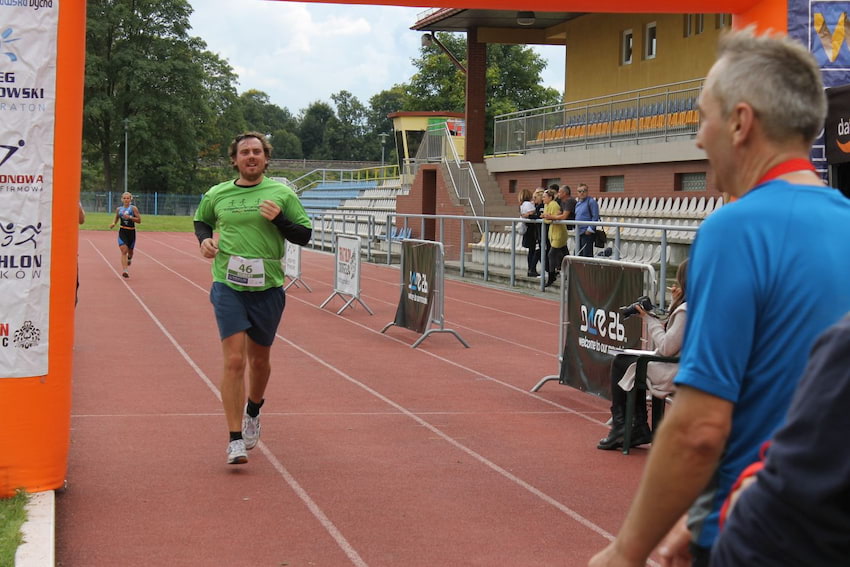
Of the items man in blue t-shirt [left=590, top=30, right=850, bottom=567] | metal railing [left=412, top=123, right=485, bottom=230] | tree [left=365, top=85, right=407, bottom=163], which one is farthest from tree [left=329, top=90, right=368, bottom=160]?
man in blue t-shirt [left=590, top=30, right=850, bottom=567]

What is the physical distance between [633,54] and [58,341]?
28213 mm

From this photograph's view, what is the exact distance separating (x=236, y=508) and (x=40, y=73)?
8.31ft

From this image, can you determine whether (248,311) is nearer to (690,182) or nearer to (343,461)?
(343,461)

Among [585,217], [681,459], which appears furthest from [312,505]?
[585,217]

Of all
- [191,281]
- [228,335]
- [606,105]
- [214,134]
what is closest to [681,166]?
[606,105]

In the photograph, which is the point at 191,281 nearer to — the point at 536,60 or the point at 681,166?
the point at 681,166

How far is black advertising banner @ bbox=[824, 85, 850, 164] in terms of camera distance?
30.0 feet

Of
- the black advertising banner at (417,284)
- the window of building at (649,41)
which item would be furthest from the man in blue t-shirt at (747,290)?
the window of building at (649,41)

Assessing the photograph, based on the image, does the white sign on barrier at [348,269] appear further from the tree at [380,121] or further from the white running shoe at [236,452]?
the tree at [380,121]

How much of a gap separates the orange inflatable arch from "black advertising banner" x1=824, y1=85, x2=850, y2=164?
5.92 m

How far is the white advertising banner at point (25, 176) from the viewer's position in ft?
19.3

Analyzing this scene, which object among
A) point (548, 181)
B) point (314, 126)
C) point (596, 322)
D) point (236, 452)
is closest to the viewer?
point (236, 452)

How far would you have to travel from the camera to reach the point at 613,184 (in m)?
27.8

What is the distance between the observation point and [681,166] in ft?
79.0
